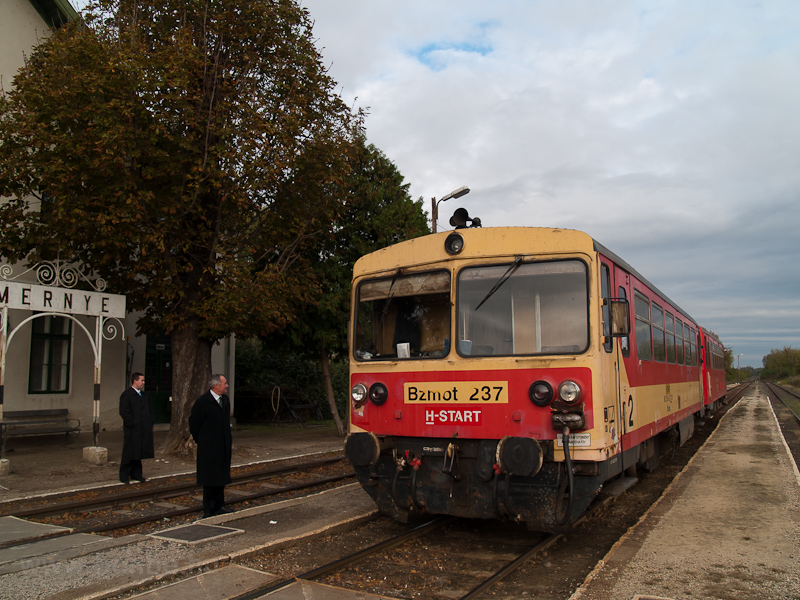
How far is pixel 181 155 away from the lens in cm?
1201

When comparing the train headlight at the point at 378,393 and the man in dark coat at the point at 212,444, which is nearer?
the train headlight at the point at 378,393

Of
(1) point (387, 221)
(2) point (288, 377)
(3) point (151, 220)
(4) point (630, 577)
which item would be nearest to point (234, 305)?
(3) point (151, 220)

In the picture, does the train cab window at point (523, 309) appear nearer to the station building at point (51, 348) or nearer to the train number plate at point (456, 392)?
the train number plate at point (456, 392)

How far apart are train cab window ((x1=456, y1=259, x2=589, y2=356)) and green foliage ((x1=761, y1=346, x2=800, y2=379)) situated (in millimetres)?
122393

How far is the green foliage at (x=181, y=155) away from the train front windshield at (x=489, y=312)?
19.3 feet

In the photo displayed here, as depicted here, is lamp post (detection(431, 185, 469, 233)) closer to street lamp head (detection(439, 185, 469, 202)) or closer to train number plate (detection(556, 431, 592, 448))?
street lamp head (detection(439, 185, 469, 202))

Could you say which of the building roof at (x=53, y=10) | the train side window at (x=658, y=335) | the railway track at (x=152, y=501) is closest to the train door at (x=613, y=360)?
Answer: the train side window at (x=658, y=335)

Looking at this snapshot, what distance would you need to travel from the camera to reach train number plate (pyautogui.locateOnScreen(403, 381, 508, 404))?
5.88 m

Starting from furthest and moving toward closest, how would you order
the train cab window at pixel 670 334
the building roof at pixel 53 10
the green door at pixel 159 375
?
the green door at pixel 159 375 → the building roof at pixel 53 10 → the train cab window at pixel 670 334

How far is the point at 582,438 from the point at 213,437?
4.31 metres

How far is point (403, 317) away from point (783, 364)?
447 ft

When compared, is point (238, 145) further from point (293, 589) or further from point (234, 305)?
point (293, 589)

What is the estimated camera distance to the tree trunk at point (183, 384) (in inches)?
520

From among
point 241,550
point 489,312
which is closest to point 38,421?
point 241,550
